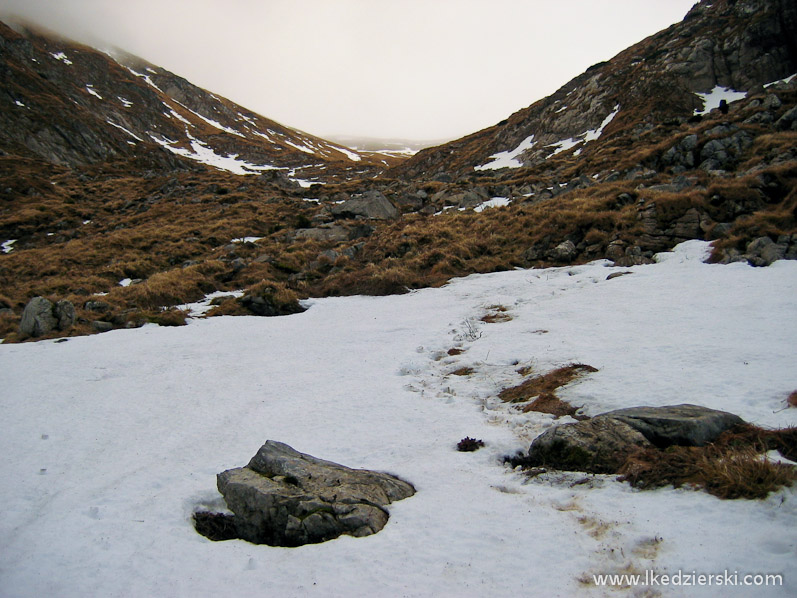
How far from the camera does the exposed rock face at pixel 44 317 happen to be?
13766 mm

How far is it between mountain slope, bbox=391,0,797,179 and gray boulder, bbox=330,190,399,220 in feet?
65.2

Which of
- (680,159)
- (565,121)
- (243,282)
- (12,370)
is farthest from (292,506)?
(565,121)

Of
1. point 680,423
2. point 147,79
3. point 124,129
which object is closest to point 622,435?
point 680,423

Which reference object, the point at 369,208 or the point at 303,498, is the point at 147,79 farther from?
the point at 303,498

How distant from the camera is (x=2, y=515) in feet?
17.8

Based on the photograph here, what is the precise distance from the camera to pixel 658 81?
44.1m

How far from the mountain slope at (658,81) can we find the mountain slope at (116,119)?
108 feet

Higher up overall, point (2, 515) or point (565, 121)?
point (565, 121)

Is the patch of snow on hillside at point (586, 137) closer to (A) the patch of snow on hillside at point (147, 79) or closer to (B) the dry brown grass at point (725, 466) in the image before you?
(B) the dry brown grass at point (725, 466)

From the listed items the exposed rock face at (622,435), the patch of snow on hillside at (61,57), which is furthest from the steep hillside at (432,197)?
the patch of snow on hillside at (61,57)

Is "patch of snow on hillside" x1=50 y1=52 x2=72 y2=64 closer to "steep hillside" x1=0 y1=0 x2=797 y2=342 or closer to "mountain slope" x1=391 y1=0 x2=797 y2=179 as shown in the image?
"steep hillside" x1=0 y1=0 x2=797 y2=342

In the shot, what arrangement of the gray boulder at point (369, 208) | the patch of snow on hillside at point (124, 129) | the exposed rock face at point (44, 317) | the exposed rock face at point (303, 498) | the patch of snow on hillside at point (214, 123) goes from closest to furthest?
the exposed rock face at point (303, 498) < the exposed rock face at point (44, 317) < the gray boulder at point (369, 208) < the patch of snow on hillside at point (124, 129) < the patch of snow on hillside at point (214, 123)

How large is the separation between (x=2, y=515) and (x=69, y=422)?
10.1 feet

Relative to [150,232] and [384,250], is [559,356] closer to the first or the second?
[384,250]
